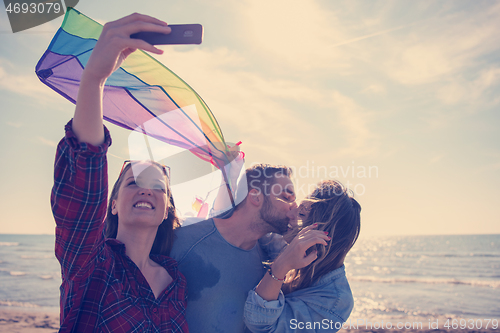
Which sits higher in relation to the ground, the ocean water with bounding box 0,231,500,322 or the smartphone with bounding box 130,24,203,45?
the smartphone with bounding box 130,24,203,45

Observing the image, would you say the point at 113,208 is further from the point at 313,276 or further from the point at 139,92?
the point at 313,276

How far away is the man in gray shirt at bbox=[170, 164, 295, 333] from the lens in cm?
264

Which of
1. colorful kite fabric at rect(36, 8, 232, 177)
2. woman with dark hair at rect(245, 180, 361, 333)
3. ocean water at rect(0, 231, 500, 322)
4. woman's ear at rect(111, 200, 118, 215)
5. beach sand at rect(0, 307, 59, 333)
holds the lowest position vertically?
ocean water at rect(0, 231, 500, 322)

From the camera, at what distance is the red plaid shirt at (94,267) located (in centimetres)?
133

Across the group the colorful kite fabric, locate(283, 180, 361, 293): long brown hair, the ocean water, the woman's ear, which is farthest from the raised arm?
the ocean water

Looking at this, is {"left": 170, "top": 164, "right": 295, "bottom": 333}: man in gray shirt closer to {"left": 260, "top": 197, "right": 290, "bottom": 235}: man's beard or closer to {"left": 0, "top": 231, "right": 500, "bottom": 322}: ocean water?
{"left": 260, "top": 197, "right": 290, "bottom": 235}: man's beard

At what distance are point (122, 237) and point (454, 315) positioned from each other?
12.3 meters

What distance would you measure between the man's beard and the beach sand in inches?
325

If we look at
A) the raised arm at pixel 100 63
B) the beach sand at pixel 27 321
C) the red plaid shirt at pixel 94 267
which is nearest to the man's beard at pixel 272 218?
the red plaid shirt at pixel 94 267

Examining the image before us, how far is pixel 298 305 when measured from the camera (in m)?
2.81

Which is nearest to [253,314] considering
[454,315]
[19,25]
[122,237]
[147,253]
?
[147,253]

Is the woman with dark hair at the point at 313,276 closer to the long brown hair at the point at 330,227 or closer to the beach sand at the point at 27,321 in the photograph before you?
the long brown hair at the point at 330,227

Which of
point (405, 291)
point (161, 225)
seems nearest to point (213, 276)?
point (161, 225)

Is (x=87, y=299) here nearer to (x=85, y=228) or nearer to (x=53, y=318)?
(x=85, y=228)
